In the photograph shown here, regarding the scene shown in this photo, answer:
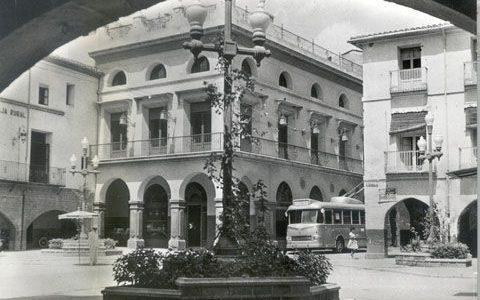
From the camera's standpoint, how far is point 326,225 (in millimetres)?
21969

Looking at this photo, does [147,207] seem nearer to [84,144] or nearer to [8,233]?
[84,144]

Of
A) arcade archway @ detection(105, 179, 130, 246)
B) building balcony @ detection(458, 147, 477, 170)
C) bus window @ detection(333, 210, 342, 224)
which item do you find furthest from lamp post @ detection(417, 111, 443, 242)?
arcade archway @ detection(105, 179, 130, 246)

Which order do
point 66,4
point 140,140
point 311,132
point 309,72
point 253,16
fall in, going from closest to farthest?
point 66,4 → point 253,16 → point 140,140 → point 311,132 → point 309,72

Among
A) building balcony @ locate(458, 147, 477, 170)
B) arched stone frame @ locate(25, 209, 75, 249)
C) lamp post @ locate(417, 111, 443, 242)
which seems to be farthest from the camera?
building balcony @ locate(458, 147, 477, 170)

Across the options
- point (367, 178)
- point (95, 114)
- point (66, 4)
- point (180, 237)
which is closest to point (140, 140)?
point (95, 114)

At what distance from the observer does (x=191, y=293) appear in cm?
677

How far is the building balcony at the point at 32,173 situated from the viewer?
9.22 meters

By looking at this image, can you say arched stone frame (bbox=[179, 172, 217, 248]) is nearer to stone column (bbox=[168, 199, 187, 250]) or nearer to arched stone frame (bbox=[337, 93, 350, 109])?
stone column (bbox=[168, 199, 187, 250])

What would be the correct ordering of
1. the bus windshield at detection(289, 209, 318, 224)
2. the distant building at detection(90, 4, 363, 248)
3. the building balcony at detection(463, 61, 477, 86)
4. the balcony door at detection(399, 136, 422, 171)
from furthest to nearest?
the bus windshield at detection(289, 209, 318, 224) → the balcony door at detection(399, 136, 422, 171) → the building balcony at detection(463, 61, 477, 86) → the distant building at detection(90, 4, 363, 248)

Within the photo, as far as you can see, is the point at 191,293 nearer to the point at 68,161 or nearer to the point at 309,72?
the point at 68,161

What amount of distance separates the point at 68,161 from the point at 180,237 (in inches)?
93.7

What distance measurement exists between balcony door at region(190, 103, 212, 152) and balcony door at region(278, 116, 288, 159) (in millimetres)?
1473

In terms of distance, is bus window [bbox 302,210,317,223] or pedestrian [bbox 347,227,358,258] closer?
pedestrian [bbox 347,227,358,258]

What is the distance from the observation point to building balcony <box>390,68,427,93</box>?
18.6 meters
